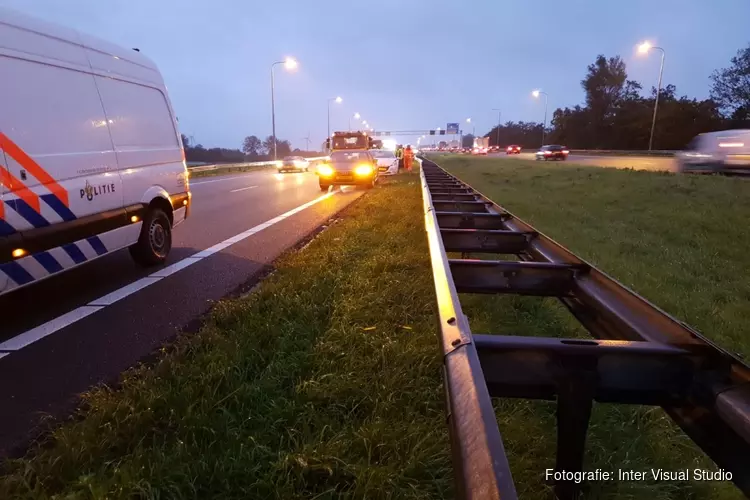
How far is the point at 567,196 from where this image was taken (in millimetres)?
14250

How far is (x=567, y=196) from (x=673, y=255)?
7520mm

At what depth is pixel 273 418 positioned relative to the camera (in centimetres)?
261

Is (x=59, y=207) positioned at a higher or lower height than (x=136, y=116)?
lower

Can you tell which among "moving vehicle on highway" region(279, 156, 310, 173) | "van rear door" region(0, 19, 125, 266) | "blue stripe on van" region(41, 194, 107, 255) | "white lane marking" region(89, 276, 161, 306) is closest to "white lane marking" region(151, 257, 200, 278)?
"white lane marking" region(89, 276, 161, 306)

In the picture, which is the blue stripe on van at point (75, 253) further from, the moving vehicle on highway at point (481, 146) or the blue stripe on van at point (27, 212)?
the moving vehicle on highway at point (481, 146)

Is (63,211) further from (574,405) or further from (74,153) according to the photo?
(574,405)

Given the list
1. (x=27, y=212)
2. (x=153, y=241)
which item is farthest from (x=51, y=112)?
(x=153, y=241)

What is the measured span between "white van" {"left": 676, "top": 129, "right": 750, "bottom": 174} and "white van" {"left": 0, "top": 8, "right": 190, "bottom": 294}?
2152 centimetres

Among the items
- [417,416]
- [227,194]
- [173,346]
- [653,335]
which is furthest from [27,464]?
[227,194]

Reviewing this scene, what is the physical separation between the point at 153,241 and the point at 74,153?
5.85ft

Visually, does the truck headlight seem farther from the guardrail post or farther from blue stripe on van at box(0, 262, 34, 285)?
the guardrail post

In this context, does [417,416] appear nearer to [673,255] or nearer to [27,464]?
[27,464]

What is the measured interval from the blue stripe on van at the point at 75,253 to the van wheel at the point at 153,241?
116 cm

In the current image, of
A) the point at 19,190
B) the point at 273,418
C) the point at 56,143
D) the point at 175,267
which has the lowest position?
the point at 175,267
